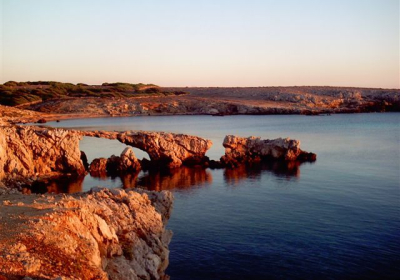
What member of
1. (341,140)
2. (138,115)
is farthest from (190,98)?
(341,140)

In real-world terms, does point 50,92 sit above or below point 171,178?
above

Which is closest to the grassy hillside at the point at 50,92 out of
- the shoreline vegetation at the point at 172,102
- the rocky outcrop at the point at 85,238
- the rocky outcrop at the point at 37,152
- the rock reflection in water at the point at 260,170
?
the shoreline vegetation at the point at 172,102

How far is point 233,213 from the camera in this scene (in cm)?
2972

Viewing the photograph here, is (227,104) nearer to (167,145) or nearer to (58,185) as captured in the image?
(167,145)

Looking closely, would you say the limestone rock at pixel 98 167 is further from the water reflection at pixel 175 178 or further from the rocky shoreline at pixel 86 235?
the rocky shoreline at pixel 86 235

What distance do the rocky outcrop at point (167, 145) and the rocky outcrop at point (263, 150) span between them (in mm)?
3566

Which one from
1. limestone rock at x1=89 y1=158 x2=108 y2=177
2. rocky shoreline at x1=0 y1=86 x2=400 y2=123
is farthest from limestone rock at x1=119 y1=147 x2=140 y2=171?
rocky shoreline at x1=0 y1=86 x2=400 y2=123

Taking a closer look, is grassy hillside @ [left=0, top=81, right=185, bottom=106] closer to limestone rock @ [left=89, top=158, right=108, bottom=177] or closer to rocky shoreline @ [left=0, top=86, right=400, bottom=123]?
rocky shoreline @ [left=0, top=86, right=400, bottom=123]

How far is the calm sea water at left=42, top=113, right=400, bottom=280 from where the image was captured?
21.0 meters

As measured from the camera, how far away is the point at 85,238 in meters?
11.9

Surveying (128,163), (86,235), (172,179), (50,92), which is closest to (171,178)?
(172,179)

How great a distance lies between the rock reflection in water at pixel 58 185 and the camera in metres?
36.4

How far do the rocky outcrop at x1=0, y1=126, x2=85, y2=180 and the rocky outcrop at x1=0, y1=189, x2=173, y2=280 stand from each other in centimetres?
2246

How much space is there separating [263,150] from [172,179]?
14.2 metres
